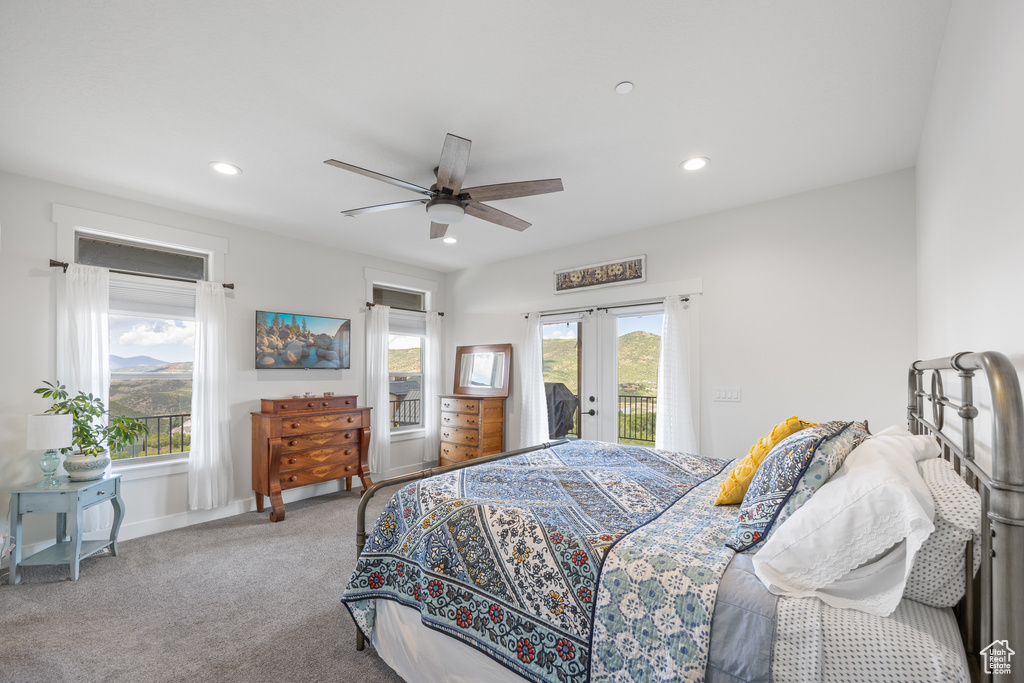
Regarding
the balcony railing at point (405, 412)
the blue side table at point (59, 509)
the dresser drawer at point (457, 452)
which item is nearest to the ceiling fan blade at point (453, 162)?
the blue side table at point (59, 509)

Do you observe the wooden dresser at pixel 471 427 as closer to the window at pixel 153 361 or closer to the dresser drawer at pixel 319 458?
the dresser drawer at pixel 319 458

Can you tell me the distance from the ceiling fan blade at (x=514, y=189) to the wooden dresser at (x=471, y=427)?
2.85 metres

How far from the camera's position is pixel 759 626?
1.15 metres

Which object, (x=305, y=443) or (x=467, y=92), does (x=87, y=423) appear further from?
(x=467, y=92)

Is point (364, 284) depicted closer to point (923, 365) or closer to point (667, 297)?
point (667, 297)

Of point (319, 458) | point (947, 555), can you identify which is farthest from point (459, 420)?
point (947, 555)

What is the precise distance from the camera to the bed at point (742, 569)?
101 cm

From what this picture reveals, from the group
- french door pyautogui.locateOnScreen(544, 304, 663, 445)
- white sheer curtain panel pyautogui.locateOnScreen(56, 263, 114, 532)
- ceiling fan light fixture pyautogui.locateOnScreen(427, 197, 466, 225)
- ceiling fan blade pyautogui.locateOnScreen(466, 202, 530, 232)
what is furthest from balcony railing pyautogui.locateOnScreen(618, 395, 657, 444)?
white sheer curtain panel pyautogui.locateOnScreen(56, 263, 114, 532)

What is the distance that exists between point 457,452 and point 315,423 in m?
1.71

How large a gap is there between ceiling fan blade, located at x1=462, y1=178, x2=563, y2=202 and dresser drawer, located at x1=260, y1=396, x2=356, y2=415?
2672 millimetres

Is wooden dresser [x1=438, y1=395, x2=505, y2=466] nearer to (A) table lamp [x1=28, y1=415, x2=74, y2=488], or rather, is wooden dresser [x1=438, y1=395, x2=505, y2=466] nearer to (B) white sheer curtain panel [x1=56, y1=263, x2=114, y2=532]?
(B) white sheer curtain panel [x1=56, y1=263, x2=114, y2=532]

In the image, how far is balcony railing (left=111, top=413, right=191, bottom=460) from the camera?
383 cm

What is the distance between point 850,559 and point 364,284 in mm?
5055

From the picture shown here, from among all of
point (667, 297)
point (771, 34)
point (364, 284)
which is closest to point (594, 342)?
point (667, 297)
